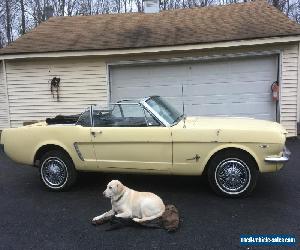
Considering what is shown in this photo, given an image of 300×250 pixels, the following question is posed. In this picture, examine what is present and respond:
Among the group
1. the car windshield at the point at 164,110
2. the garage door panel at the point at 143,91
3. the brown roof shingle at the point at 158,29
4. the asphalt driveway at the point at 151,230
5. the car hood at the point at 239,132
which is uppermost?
the brown roof shingle at the point at 158,29

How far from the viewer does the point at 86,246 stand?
3.93 meters

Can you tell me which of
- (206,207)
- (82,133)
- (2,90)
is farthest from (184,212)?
(2,90)

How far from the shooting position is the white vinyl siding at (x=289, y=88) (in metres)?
9.68

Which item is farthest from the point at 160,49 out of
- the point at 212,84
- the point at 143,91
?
the point at 212,84

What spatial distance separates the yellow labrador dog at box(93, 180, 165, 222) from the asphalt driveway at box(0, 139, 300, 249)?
0.63ft

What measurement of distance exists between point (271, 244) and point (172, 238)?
109 centimetres

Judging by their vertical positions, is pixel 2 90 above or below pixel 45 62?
below

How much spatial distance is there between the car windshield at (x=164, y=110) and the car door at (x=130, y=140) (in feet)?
0.66

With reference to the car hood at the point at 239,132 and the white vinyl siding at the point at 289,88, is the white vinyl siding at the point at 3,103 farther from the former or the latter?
the white vinyl siding at the point at 289,88

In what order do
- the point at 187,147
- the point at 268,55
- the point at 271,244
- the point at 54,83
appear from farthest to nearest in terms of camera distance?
the point at 54,83, the point at 268,55, the point at 187,147, the point at 271,244

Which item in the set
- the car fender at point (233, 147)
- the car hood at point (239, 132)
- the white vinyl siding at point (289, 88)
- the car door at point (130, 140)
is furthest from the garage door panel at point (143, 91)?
the car fender at point (233, 147)

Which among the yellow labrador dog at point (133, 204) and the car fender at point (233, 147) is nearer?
the yellow labrador dog at point (133, 204)

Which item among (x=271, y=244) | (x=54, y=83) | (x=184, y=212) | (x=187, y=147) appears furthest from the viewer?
(x=54, y=83)

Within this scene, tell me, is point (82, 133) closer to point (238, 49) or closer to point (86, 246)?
point (86, 246)
